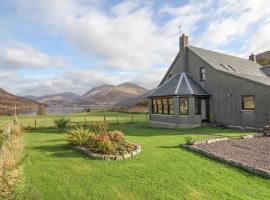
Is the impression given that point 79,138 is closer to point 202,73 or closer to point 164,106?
point 164,106

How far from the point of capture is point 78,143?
47.5ft

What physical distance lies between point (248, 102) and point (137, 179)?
18.0 m

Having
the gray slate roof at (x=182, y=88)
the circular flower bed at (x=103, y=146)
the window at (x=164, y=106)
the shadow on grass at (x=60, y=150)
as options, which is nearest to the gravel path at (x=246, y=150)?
the circular flower bed at (x=103, y=146)

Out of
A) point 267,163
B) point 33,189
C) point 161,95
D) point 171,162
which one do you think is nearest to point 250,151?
point 267,163

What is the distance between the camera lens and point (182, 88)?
27516 millimetres

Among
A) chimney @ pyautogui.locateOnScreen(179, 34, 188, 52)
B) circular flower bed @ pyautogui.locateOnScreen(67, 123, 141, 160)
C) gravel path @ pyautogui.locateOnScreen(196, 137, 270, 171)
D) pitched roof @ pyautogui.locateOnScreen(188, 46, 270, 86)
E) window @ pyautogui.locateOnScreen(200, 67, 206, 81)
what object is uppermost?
chimney @ pyautogui.locateOnScreen(179, 34, 188, 52)

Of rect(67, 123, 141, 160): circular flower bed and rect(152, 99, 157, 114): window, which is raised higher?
rect(152, 99, 157, 114): window

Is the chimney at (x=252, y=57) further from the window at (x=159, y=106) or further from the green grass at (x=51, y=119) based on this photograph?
the window at (x=159, y=106)

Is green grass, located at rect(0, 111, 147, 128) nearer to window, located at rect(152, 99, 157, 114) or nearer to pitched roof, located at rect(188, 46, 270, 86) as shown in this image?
window, located at rect(152, 99, 157, 114)

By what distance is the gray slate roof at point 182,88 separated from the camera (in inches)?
1054

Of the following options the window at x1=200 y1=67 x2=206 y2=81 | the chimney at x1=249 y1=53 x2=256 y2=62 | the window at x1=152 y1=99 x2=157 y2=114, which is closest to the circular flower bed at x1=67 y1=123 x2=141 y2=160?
the window at x1=152 y1=99 x2=157 y2=114

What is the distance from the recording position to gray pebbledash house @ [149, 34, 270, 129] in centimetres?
2306

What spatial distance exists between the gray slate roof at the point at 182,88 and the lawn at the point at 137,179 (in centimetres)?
1448

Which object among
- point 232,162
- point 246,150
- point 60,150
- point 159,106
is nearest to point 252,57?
point 159,106
